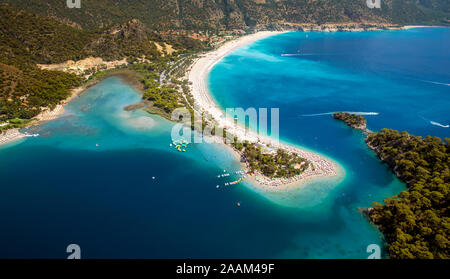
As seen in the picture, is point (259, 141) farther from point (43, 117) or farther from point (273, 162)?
point (43, 117)

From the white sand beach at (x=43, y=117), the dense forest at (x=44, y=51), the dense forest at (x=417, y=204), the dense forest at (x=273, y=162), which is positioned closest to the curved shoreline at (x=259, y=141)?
the dense forest at (x=273, y=162)

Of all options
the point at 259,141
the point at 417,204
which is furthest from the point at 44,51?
the point at 417,204

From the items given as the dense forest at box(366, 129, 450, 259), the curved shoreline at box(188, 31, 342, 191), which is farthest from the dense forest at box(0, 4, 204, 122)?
the dense forest at box(366, 129, 450, 259)

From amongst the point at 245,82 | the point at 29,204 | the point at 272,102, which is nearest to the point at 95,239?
the point at 29,204

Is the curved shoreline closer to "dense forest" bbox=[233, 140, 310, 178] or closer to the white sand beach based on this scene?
"dense forest" bbox=[233, 140, 310, 178]

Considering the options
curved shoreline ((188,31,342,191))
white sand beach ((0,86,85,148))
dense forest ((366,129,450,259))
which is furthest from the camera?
white sand beach ((0,86,85,148))

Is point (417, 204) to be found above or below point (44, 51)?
below
